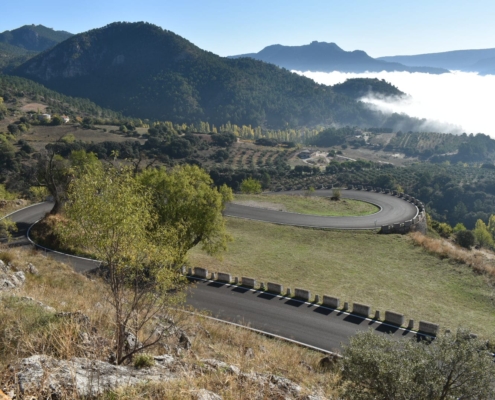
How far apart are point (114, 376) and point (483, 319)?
958 inches

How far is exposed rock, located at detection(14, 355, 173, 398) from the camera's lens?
6348mm

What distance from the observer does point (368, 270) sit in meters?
32.0

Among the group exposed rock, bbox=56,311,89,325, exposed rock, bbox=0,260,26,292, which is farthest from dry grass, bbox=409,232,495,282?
exposed rock, bbox=0,260,26,292

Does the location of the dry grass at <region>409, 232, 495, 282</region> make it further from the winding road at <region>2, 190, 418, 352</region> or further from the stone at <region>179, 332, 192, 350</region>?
the stone at <region>179, 332, 192, 350</region>

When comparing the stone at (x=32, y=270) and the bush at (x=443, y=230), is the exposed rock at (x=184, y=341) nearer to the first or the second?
the stone at (x=32, y=270)

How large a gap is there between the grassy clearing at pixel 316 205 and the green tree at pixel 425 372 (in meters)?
42.6

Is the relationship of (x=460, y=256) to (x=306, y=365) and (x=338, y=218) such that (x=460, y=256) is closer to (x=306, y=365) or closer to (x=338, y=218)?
(x=338, y=218)

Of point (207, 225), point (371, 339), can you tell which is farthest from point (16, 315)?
point (207, 225)

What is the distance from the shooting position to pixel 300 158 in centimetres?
13950

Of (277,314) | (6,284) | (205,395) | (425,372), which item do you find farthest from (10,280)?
(425,372)

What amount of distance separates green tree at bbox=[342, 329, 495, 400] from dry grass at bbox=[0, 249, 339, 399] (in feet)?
5.47

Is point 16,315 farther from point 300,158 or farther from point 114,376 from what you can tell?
point 300,158

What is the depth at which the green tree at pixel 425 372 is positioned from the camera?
8.27 meters

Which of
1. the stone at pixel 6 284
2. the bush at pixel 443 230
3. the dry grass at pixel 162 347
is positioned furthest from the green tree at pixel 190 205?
the bush at pixel 443 230
